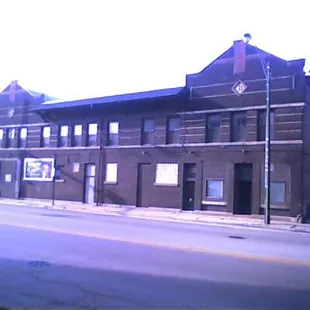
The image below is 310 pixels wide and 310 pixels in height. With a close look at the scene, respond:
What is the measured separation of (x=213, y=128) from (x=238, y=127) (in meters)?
1.74

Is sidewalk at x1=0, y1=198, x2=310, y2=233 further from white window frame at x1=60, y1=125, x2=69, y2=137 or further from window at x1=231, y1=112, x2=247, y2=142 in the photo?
white window frame at x1=60, y1=125, x2=69, y2=137

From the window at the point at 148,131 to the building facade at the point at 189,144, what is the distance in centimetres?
7

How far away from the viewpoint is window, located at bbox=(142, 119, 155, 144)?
97.5ft

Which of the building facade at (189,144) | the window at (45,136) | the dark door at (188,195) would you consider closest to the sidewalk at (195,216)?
the building facade at (189,144)

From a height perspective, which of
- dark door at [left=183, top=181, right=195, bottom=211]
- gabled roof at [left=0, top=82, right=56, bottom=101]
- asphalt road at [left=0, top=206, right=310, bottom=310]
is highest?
gabled roof at [left=0, top=82, right=56, bottom=101]

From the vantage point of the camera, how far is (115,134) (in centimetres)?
3161

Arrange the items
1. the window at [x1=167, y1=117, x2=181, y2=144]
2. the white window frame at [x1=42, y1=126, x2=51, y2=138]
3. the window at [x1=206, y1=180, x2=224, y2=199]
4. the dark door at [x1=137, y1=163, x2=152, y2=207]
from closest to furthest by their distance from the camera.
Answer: the window at [x1=206, y1=180, x2=224, y2=199]
the window at [x1=167, y1=117, x2=181, y2=144]
the dark door at [x1=137, y1=163, x2=152, y2=207]
the white window frame at [x1=42, y1=126, x2=51, y2=138]

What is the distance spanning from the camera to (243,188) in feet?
85.6

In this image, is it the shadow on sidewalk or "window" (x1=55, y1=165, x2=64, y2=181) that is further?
"window" (x1=55, y1=165, x2=64, y2=181)

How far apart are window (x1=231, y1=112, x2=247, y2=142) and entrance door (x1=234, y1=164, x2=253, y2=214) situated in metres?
1.72

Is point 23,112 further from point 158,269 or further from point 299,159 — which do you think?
point 158,269

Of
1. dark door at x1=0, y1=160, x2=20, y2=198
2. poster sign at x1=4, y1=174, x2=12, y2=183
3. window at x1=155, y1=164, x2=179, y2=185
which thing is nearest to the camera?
window at x1=155, y1=164, x2=179, y2=185

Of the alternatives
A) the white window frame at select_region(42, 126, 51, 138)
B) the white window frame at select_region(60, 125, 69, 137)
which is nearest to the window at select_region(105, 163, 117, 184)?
the white window frame at select_region(60, 125, 69, 137)

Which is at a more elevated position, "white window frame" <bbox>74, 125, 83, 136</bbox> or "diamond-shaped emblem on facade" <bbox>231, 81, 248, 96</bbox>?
"diamond-shaped emblem on facade" <bbox>231, 81, 248, 96</bbox>
